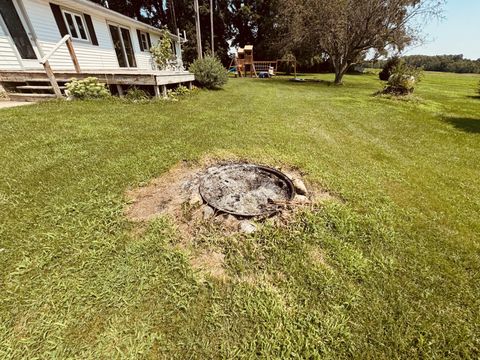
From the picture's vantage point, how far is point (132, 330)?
1525mm

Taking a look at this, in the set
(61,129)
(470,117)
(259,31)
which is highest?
(259,31)

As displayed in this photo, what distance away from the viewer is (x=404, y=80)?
32.8 ft

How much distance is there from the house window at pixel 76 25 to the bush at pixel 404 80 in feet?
45.6

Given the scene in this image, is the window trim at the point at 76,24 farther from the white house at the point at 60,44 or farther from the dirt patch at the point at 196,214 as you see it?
the dirt patch at the point at 196,214

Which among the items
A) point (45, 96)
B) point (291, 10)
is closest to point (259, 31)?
point (291, 10)

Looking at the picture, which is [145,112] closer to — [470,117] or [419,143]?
[419,143]

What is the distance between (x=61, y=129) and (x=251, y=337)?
199 inches

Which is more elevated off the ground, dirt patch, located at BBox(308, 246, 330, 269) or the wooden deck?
the wooden deck

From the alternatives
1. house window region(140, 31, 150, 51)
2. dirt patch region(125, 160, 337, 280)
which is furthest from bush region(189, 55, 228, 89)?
dirt patch region(125, 160, 337, 280)

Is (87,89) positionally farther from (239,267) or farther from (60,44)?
(239,267)

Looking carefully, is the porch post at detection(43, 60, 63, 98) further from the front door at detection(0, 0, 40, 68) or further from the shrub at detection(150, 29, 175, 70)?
the shrub at detection(150, 29, 175, 70)

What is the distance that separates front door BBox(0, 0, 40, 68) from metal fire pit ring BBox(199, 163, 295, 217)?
8.49m

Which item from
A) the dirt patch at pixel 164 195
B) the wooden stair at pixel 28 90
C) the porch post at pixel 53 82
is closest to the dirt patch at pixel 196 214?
the dirt patch at pixel 164 195

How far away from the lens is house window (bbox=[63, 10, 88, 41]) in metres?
8.76
